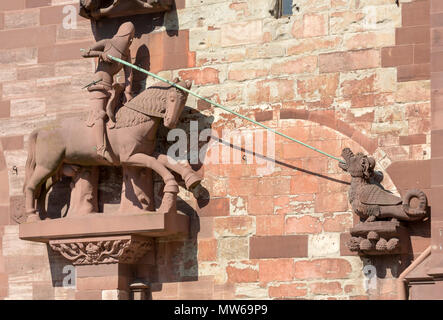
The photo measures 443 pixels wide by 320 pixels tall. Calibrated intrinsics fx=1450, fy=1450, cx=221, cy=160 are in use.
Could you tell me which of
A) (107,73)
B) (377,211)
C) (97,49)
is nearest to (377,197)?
(377,211)

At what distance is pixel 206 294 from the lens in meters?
14.9

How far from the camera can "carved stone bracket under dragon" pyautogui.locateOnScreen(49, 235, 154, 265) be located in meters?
14.9

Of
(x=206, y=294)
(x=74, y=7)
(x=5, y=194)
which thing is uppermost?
(x=74, y=7)

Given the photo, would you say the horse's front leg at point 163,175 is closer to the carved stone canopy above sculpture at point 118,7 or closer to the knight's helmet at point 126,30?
the knight's helmet at point 126,30

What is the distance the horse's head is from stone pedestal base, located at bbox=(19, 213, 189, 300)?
3.15ft

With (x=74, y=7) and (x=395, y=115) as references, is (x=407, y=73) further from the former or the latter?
(x=74, y=7)

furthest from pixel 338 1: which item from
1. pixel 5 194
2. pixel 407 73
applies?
pixel 5 194

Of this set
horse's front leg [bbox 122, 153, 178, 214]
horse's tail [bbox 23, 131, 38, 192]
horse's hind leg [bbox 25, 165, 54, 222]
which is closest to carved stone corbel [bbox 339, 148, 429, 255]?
horse's front leg [bbox 122, 153, 178, 214]

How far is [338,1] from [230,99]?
1.51 meters

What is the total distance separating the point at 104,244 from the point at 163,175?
37.6 inches

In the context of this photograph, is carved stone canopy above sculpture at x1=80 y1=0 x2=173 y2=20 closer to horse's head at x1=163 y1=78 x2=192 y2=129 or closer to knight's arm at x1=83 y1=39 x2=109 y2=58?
knight's arm at x1=83 y1=39 x2=109 y2=58

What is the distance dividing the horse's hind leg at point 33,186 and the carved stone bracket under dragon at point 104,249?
1.22 feet

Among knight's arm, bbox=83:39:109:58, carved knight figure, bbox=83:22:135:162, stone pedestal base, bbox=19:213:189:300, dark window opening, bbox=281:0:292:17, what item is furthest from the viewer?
knight's arm, bbox=83:39:109:58

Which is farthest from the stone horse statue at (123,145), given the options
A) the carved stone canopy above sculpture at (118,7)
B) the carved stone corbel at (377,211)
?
the carved stone corbel at (377,211)
